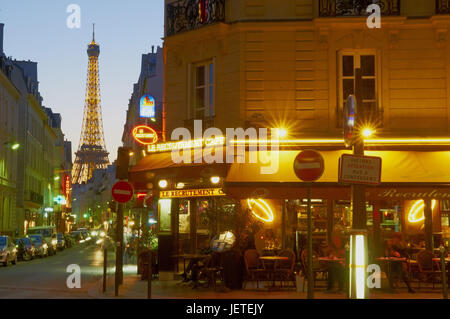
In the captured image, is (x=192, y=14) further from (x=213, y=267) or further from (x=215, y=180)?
(x=213, y=267)

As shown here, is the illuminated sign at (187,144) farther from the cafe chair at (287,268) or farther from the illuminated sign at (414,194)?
the illuminated sign at (414,194)

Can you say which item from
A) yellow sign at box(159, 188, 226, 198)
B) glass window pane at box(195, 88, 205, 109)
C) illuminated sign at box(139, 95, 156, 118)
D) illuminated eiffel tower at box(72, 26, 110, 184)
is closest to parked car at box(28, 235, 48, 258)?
illuminated sign at box(139, 95, 156, 118)

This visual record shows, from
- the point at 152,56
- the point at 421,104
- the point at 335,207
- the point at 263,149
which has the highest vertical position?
the point at 152,56

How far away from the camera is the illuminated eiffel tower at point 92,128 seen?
155250 mm

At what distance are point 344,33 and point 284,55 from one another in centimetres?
161

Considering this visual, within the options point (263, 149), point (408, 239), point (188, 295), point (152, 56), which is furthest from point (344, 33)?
point (152, 56)

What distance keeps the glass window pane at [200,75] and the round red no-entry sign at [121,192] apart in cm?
427

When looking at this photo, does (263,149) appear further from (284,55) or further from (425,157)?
(425,157)

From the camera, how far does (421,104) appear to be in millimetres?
18141

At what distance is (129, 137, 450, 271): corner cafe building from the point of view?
16.5 metres

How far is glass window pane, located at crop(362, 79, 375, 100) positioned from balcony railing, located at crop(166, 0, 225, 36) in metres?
4.07

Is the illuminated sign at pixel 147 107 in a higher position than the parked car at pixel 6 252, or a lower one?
higher

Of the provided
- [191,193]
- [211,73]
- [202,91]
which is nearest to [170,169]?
[191,193]

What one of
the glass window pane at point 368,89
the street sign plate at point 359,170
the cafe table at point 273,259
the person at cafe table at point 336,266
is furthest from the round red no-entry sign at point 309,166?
the glass window pane at point 368,89
